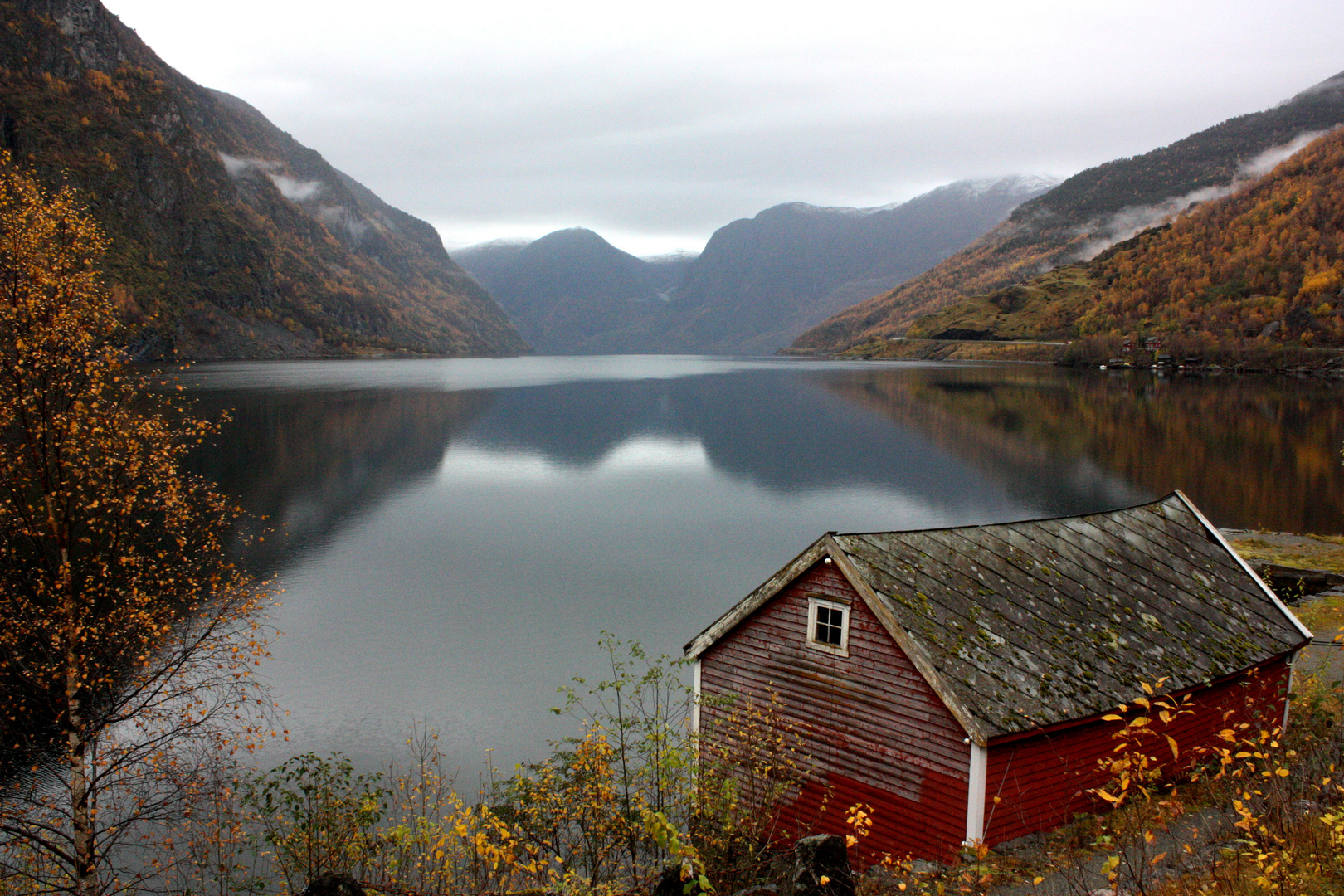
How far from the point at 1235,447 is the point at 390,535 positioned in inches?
2642

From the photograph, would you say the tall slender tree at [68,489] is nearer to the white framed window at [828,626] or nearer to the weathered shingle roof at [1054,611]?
the white framed window at [828,626]

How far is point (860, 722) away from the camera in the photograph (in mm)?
13336

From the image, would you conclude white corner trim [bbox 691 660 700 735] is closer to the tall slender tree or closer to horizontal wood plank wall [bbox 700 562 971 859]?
horizontal wood plank wall [bbox 700 562 971 859]

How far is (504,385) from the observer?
157 meters

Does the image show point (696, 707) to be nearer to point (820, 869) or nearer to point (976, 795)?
point (976, 795)

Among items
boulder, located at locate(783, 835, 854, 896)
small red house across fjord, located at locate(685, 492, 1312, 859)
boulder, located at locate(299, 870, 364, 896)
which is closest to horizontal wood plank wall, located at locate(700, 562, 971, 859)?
small red house across fjord, located at locate(685, 492, 1312, 859)

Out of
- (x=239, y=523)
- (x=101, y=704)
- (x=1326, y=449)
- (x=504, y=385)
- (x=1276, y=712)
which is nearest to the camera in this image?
(x=1276, y=712)

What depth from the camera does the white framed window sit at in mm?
13586

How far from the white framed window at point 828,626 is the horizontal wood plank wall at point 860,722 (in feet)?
0.32

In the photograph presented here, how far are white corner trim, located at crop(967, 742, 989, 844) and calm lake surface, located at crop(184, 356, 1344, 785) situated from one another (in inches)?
425

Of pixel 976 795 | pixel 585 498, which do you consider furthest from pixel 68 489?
pixel 585 498

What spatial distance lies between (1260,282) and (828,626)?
202 m

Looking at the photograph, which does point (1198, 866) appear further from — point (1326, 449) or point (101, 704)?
point (1326, 449)

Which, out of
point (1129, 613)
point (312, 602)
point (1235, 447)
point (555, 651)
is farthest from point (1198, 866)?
point (1235, 447)
